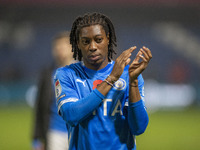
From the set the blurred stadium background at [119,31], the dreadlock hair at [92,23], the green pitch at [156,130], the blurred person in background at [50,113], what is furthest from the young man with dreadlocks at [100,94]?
Result: the blurred stadium background at [119,31]

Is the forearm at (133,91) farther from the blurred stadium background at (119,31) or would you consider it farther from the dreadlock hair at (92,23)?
the blurred stadium background at (119,31)

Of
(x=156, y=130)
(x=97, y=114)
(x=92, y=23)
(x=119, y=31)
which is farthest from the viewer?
(x=119, y=31)

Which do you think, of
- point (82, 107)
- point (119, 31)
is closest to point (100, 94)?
point (82, 107)

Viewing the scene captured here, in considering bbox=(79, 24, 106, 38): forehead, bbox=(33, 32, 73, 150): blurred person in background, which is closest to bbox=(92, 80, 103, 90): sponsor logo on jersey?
bbox=(79, 24, 106, 38): forehead

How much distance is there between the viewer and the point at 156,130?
10797 millimetres

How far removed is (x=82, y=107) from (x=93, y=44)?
1.66 feet

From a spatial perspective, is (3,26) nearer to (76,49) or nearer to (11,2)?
(11,2)

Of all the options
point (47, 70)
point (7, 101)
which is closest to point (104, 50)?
point (47, 70)

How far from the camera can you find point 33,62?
21.4m

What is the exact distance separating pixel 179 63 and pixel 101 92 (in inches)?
734

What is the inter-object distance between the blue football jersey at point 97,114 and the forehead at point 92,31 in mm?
320

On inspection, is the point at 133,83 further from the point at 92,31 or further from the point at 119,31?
the point at 119,31

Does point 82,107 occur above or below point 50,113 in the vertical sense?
above

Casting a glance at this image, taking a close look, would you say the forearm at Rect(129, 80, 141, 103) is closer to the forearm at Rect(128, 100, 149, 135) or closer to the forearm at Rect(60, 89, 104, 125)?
the forearm at Rect(128, 100, 149, 135)
